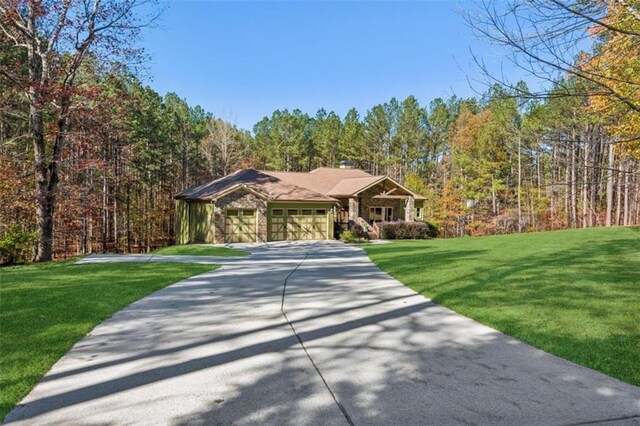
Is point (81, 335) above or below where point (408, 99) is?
below

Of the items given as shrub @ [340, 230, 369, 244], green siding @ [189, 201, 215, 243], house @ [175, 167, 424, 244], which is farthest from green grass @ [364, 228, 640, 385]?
green siding @ [189, 201, 215, 243]

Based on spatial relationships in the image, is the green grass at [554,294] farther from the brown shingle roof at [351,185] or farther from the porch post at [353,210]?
the brown shingle roof at [351,185]

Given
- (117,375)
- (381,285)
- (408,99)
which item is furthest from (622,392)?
(408,99)

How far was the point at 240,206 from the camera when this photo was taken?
21547 mm

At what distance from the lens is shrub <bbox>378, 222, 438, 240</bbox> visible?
81.8ft

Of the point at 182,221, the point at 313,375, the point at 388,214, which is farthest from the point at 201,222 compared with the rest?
the point at 313,375

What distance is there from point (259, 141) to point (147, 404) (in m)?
49.5

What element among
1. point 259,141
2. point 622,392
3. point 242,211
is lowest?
point 622,392

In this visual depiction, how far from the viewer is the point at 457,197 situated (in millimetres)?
38281

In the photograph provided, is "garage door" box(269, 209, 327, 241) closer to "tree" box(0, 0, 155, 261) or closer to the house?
the house

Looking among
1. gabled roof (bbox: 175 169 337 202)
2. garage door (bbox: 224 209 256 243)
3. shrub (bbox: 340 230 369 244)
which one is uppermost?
gabled roof (bbox: 175 169 337 202)

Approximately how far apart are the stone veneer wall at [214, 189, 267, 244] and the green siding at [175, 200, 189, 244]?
10.2 ft

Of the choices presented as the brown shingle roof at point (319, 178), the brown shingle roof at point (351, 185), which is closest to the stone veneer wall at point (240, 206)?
the brown shingle roof at point (319, 178)

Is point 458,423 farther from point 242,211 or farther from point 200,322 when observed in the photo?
point 242,211
